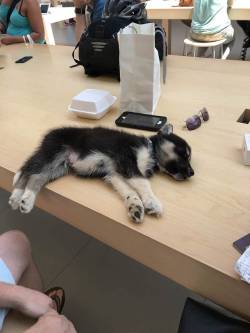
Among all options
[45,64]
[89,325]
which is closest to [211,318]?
[89,325]

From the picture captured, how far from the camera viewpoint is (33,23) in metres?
2.28

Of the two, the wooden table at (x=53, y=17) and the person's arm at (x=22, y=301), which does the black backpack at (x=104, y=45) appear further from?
the wooden table at (x=53, y=17)

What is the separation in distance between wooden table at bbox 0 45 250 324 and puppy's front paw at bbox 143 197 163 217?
2cm

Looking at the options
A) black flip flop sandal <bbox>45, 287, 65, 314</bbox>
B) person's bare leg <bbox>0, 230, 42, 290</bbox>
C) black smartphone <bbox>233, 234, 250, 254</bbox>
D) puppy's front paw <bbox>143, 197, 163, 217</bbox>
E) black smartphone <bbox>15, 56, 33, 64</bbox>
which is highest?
black smartphone <bbox>15, 56, 33, 64</bbox>

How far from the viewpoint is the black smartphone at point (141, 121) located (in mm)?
925

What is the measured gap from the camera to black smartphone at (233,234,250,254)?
537 mm

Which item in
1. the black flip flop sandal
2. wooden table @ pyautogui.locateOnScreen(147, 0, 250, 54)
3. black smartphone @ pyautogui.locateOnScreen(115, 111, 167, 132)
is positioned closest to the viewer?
black smartphone @ pyautogui.locateOnScreen(115, 111, 167, 132)

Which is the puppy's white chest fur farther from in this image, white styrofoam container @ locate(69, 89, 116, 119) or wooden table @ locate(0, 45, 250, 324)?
white styrofoam container @ locate(69, 89, 116, 119)

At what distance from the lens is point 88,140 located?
0.79 meters

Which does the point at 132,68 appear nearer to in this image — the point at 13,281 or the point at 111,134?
the point at 111,134

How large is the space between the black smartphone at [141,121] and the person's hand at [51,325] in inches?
22.5

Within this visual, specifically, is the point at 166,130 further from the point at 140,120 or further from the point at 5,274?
the point at 5,274

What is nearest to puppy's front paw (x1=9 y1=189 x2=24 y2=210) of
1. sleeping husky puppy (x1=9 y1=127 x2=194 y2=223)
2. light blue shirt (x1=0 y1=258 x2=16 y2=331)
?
sleeping husky puppy (x1=9 y1=127 x2=194 y2=223)

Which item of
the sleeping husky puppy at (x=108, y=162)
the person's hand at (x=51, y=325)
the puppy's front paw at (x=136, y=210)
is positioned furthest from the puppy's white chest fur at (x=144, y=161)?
the person's hand at (x=51, y=325)
